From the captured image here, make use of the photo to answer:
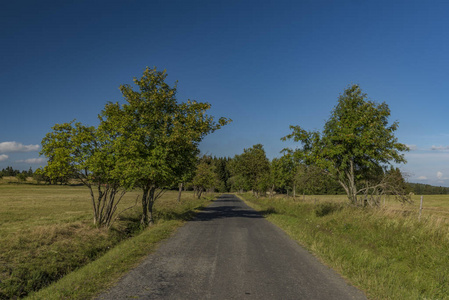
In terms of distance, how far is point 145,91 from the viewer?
61.1 ft

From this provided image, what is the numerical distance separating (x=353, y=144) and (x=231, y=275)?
555 inches

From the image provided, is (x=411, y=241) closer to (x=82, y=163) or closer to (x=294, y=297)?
(x=294, y=297)

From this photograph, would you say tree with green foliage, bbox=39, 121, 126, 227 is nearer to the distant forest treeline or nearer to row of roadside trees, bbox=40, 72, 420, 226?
row of roadside trees, bbox=40, 72, 420, 226

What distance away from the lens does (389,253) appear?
373 inches

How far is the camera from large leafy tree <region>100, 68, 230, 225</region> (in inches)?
615

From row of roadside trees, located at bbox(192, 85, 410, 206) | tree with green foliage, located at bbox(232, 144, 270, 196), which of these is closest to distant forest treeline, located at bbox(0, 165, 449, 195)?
row of roadside trees, located at bbox(192, 85, 410, 206)

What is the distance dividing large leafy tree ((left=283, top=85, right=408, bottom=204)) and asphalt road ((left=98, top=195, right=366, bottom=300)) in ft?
29.5

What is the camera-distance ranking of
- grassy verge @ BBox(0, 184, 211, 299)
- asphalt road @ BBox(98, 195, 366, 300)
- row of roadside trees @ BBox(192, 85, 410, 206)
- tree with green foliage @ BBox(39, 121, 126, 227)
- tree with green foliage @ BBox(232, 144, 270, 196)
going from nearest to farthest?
asphalt road @ BBox(98, 195, 366, 300) < grassy verge @ BBox(0, 184, 211, 299) < tree with green foliage @ BBox(39, 121, 126, 227) < row of roadside trees @ BBox(192, 85, 410, 206) < tree with green foliage @ BBox(232, 144, 270, 196)

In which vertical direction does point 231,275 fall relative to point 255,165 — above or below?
below

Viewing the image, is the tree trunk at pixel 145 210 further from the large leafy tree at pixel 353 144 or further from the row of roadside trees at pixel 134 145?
the large leafy tree at pixel 353 144

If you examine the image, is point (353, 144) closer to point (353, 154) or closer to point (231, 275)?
point (353, 154)

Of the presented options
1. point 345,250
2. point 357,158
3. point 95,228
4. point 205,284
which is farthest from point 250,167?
point 205,284

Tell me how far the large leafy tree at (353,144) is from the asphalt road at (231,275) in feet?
29.5

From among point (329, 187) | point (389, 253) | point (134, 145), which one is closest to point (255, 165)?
point (329, 187)
